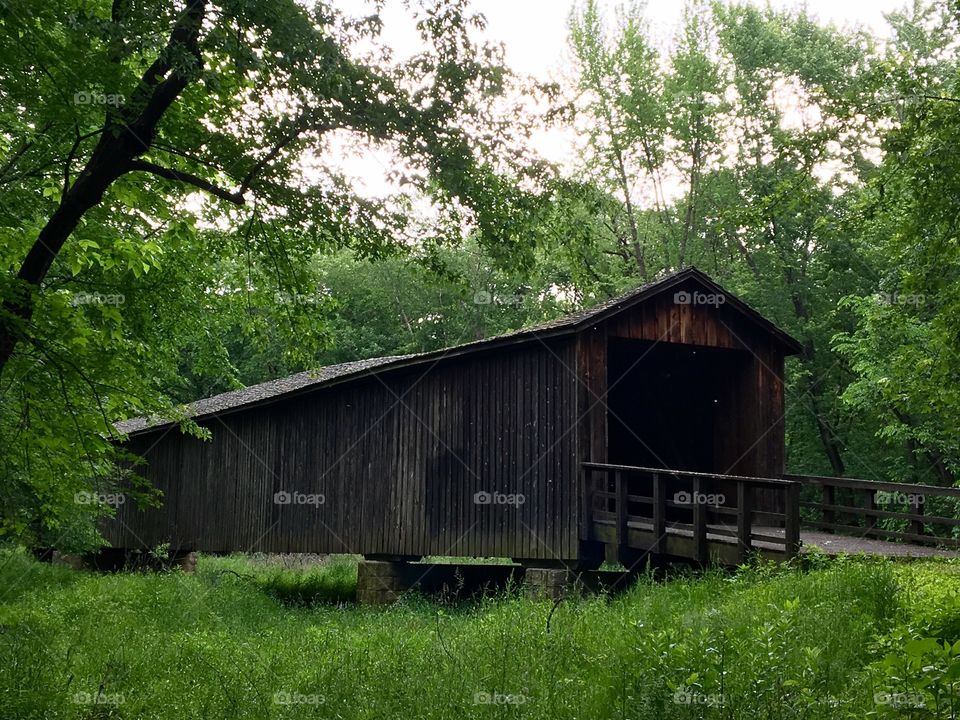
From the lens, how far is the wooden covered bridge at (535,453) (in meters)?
14.8

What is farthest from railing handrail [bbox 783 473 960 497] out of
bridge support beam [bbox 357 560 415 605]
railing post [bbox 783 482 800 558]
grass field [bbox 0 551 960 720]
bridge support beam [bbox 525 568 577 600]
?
bridge support beam [bbox 357 560 415 605]

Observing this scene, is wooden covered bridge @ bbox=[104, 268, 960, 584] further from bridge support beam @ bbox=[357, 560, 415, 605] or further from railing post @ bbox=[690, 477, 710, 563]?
bridge support beam @ bbox=[357, 560, 415, 605]

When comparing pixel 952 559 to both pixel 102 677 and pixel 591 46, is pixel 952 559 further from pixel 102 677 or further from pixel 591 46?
pixel 591 46

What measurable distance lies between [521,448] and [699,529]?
3.83 m

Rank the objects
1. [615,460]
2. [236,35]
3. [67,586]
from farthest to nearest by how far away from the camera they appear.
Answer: [615,460] < [67,586] < [236,35]

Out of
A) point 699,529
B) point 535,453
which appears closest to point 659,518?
point 699,529

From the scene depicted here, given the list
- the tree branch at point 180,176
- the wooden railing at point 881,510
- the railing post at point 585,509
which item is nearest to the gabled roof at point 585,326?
the railing post at point 585,509

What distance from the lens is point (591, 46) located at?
31.2 metres

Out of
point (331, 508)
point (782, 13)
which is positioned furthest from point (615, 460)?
point (782, 13)

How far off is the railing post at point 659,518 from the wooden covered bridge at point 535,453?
0.03 meters

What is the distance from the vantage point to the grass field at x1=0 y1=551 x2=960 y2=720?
672 cm

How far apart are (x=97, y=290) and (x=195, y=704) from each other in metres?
Result: 7.29

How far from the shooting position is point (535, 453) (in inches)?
613

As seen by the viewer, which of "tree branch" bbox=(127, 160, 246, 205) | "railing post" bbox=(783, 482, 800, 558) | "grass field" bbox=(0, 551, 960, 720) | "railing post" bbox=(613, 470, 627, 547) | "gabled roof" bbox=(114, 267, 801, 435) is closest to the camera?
"grass field" bbox=(0, 551, 960, 720)
